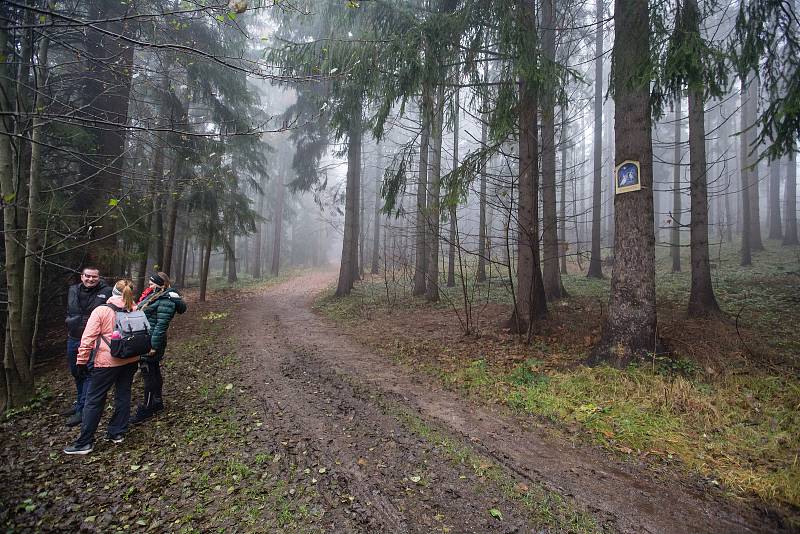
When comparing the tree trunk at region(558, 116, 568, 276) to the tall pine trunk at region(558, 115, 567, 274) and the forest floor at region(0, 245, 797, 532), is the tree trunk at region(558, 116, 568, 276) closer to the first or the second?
the tall pine trunk at region(558, 115, 567, 274)

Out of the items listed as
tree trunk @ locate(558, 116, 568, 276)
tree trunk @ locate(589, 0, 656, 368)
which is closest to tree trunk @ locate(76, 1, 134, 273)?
tree trunk @ locate(558, 116, 568, 276)

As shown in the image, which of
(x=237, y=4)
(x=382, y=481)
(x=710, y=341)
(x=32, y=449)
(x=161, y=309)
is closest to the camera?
(x=237, y=4)

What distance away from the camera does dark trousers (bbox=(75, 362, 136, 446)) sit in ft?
13.7

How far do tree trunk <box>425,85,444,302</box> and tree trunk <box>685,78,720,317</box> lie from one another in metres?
5.65

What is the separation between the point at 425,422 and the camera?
4539mm

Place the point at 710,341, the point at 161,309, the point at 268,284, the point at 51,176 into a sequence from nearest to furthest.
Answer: the point at 161,309
the point at 710,341
the point at 51,176
the point at 268,284

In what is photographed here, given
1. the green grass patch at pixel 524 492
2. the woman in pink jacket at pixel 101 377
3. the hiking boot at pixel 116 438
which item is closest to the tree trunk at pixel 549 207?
the green grass patch at pixel 524 492

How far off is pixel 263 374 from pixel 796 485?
263 inches

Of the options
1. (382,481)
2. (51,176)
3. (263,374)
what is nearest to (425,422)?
(382,481)

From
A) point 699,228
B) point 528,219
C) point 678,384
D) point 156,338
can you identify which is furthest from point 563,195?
point 156,338

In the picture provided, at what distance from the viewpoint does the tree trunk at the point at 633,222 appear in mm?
5539

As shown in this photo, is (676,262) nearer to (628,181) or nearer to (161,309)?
(628,181)

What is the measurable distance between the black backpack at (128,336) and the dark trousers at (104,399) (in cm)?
29

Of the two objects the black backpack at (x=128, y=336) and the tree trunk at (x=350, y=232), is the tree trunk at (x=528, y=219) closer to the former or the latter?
the black backpack at (x=128, y=336)
